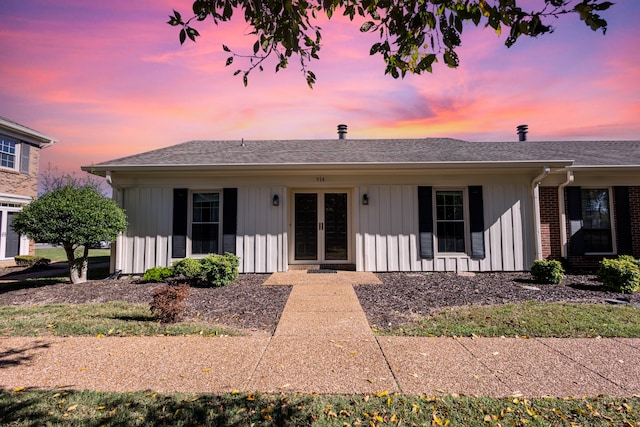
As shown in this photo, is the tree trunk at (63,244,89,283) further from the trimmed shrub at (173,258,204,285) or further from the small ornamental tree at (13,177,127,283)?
the trimmed shrub at (173,258,204,285)

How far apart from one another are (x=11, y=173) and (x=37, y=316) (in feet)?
41.6

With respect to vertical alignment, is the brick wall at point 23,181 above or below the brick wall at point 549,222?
above

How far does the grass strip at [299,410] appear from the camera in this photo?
2428mm

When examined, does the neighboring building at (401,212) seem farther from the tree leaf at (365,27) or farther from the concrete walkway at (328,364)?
the tree leaf at (365,27)

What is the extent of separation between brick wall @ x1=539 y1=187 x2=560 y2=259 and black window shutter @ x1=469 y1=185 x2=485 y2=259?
183cm

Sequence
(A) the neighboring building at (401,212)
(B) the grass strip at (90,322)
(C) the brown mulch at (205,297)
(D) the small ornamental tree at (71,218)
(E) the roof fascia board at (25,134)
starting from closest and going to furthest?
(B) the grass strip at (90,322)
(C) the brown mulch at (205,297)
(D) the small ornamental tree at (71,218)
(A) the neighboring building at (401,212)
(E) the roof fascia board at (25,134)

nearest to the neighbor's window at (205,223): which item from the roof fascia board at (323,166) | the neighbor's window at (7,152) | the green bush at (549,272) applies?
the roof fascia board at (323,166)

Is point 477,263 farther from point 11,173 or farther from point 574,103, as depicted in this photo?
point 11,173

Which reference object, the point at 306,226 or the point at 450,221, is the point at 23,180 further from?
the point at 450,221

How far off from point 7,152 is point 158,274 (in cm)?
1169

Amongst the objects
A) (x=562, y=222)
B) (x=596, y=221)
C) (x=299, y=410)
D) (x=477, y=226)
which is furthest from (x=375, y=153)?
(x=299, y=410)

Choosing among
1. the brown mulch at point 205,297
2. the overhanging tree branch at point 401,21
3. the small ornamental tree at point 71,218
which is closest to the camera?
the overhanging tree branch at point 401,21

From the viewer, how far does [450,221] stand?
9195 mm

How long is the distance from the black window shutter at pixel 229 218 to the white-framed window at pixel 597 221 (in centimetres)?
989
